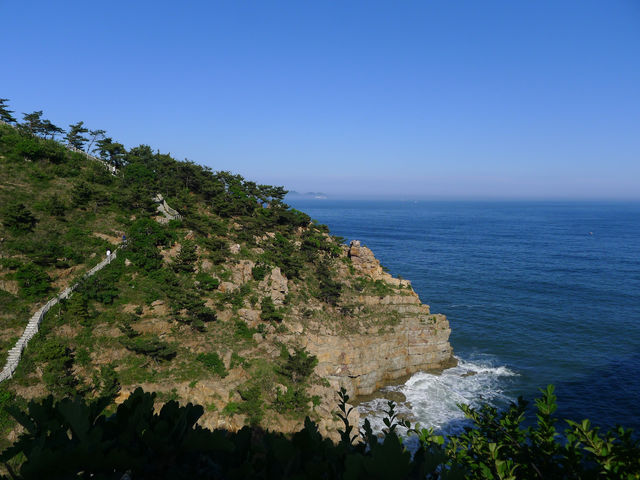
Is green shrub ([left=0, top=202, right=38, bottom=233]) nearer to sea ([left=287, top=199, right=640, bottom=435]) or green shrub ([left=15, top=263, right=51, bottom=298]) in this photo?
green shrub ([left=15, top=263, right=51, bottom=298])

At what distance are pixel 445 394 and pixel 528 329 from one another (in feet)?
70.7

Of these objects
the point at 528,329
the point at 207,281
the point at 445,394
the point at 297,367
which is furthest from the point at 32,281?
the point at 528,329

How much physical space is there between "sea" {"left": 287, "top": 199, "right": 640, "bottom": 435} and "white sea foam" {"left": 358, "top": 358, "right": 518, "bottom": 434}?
0.35ft

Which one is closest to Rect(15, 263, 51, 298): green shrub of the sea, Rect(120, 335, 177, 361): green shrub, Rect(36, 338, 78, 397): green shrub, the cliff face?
Rect(36, 338, 78, 397): green shrub

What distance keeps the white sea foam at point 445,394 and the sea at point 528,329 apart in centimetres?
11

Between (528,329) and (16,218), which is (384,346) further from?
(16,218)

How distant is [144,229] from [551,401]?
38410 mm

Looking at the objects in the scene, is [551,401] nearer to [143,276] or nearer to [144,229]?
[143,276]

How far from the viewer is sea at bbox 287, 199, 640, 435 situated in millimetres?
34156

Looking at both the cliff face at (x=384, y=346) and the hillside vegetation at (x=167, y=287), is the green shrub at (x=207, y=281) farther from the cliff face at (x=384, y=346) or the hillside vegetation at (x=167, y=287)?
the cliff face at (x=384, y=346)

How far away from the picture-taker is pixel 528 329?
4919 centimetres

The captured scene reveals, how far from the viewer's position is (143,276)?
3338 centimetres

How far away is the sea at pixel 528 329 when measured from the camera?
34.2 m

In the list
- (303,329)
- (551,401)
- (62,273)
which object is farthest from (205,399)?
(551,401)
